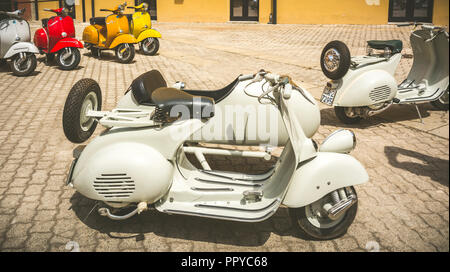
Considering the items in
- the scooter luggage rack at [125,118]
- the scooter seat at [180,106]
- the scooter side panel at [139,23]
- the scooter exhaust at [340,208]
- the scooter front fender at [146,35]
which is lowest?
the scooter exhaust at [340,208]

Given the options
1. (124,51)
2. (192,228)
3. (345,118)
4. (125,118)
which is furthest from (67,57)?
(192,228)

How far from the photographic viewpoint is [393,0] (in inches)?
629

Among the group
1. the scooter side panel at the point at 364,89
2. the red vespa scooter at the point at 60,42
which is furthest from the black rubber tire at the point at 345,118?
the red vespa scooter at the point at 60,42

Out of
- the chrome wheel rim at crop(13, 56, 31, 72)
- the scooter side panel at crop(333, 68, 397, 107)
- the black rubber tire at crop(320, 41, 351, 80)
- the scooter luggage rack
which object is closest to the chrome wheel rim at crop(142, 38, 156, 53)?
the chrome wheel rim at crop(13, 56, 31, 72)

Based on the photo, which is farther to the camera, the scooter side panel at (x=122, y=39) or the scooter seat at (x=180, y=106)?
the scooter side panel at (x=122, y=39)

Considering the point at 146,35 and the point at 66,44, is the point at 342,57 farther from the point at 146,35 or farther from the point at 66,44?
the point at 146,35

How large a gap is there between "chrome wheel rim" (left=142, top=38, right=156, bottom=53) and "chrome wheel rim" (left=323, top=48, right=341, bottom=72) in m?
6.00

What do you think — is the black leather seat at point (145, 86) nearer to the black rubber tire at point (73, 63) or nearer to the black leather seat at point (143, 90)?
the black leather seat at point (143, 90)

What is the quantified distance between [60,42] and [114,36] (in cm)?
142

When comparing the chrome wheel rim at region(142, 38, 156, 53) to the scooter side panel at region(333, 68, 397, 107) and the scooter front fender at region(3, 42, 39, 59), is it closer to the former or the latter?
the scooter front fender at region(3, 42, 39, 59)

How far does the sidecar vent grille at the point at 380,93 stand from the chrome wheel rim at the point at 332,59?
578 mm

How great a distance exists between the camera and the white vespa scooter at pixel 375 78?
5328mm

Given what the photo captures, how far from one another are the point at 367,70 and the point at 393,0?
12.2 m

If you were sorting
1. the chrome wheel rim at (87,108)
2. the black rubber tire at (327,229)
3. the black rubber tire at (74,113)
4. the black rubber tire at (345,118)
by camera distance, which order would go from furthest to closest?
the black rubber tire at (345,118), the chrome wheel rim at (87,108), the black rubber tire at (74,113), the black rubber tire at (327,229)
